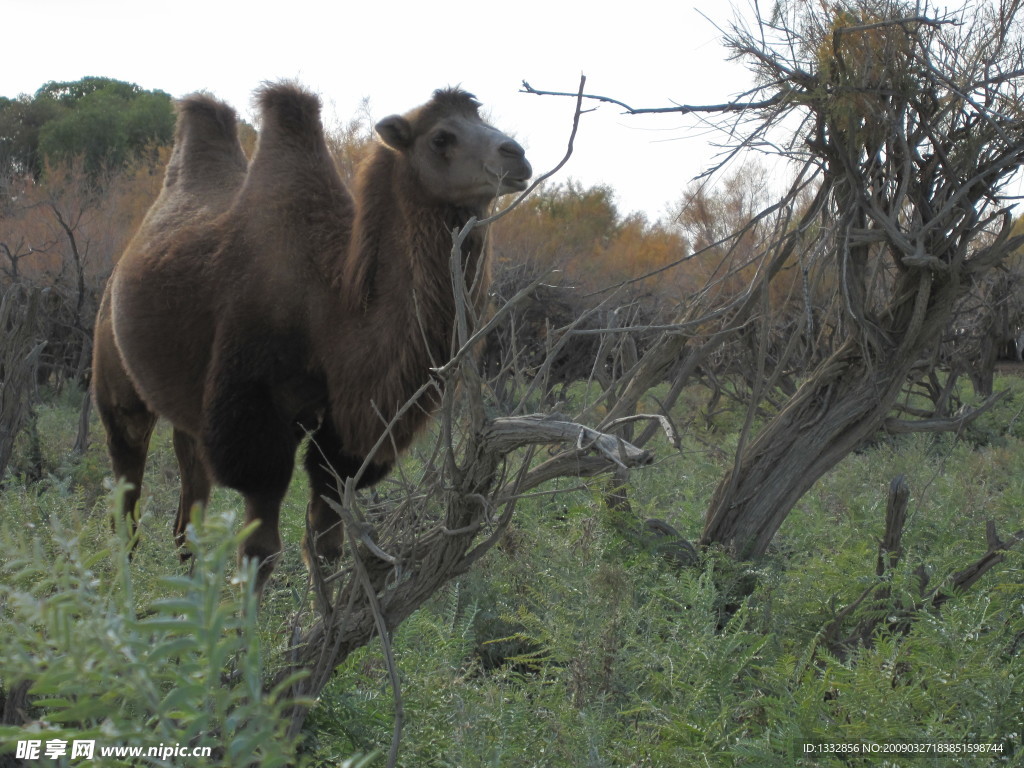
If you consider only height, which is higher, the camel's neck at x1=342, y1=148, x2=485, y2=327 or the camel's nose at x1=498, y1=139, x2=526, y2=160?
the camel's nose at x1=498, y1=139, x2=526, y2=160

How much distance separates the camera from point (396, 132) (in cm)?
476

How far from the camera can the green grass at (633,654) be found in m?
2.56

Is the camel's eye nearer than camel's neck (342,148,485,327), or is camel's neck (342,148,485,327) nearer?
camel's neck (342,148,485,327)

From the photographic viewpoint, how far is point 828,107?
4.15 meters

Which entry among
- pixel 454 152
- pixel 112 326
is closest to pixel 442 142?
pixel 454 152

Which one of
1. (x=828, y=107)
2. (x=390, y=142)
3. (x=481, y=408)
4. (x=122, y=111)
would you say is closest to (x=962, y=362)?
(x=828, y=107)

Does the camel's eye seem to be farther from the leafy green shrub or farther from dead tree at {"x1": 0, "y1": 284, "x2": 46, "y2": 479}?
the leafy green shrub

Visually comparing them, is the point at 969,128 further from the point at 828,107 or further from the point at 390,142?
the point at 390,142

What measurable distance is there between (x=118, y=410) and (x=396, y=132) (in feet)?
A: 8.64

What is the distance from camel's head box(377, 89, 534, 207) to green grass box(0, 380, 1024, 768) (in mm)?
1563

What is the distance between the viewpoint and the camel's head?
4457 mm

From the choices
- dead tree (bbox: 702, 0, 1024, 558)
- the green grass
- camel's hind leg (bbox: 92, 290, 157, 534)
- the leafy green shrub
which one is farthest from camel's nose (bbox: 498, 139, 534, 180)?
the leafy green shrub

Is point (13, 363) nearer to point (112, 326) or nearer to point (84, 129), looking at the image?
point (112, 326)

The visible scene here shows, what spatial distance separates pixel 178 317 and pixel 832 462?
11.0ft
